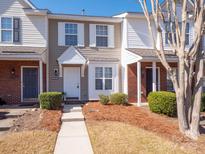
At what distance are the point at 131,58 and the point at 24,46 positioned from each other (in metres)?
7.31

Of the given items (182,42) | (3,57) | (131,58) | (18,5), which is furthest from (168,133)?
(18,5)

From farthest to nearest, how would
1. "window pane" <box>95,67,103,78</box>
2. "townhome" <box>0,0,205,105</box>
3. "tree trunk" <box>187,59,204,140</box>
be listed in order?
1. "window pane" <box>95,67,103,78</box>
2. "townhome" <box>0,0,205,105</box>
3. "tree trunk" <box>187,59,204,140</box>

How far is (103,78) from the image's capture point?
18.0 metres

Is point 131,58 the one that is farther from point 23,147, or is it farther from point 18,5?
point 23,147

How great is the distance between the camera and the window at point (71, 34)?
57.9 ft

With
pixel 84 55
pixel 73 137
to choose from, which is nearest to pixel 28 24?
pixel 84 55

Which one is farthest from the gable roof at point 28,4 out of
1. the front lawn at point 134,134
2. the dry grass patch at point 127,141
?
the dry grass patch at point 127,141

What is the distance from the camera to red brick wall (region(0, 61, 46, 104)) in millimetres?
16516

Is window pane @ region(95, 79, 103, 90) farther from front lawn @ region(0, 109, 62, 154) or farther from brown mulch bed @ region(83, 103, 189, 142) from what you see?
front lawn @ region(0, 109, 62, 154)

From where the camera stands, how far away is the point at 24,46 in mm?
16797

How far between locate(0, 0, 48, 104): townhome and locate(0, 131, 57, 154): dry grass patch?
8457 millimetres

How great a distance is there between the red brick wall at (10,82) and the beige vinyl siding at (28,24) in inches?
65.7

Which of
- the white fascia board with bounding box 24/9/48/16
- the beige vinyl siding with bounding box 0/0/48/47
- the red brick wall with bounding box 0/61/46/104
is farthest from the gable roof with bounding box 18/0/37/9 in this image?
the red brick wall with bounding box 0/61/46/104

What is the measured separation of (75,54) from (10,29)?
15.2 feet
